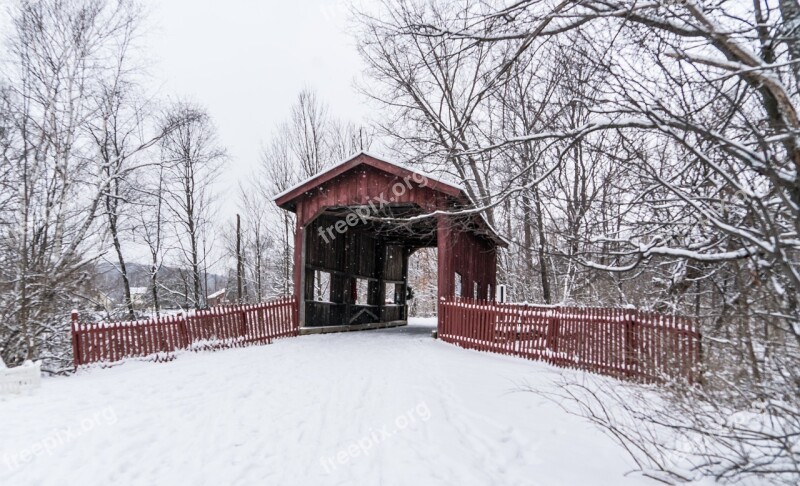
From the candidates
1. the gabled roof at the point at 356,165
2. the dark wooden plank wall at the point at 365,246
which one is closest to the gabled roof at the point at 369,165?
the gabled roof at the point at 356,165

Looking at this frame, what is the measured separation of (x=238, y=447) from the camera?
13.7ft

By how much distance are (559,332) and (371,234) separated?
338 inches

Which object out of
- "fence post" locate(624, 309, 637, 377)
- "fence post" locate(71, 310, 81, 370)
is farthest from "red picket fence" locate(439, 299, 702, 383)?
"fence post" locate(71, 310, 81, 370)

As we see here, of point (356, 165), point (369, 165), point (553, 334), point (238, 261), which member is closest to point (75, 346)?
point (356, 165)

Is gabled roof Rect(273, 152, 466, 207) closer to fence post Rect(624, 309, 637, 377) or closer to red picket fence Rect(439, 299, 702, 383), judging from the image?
red picket fence Rect(439, 299, 702, 383)

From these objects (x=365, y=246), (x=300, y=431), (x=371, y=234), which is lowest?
(x=300, y=431)

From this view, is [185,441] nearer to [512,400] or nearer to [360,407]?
[360,407]

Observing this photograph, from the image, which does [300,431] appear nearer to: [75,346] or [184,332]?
[75,346]

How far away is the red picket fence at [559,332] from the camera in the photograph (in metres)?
7.35

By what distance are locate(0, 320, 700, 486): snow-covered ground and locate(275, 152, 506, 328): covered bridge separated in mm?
3499

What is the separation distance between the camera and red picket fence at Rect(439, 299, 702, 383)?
24.1 ft

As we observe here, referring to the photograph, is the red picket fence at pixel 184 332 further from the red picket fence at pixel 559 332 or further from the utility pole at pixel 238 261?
the utility pole at pixel 238 261

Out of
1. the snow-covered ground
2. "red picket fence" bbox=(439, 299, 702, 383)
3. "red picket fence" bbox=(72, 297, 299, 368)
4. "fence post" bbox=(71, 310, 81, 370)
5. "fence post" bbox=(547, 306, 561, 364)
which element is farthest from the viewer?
"fence post" bbox=(547, 306, 561, 364)

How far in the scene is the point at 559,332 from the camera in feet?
28.5
